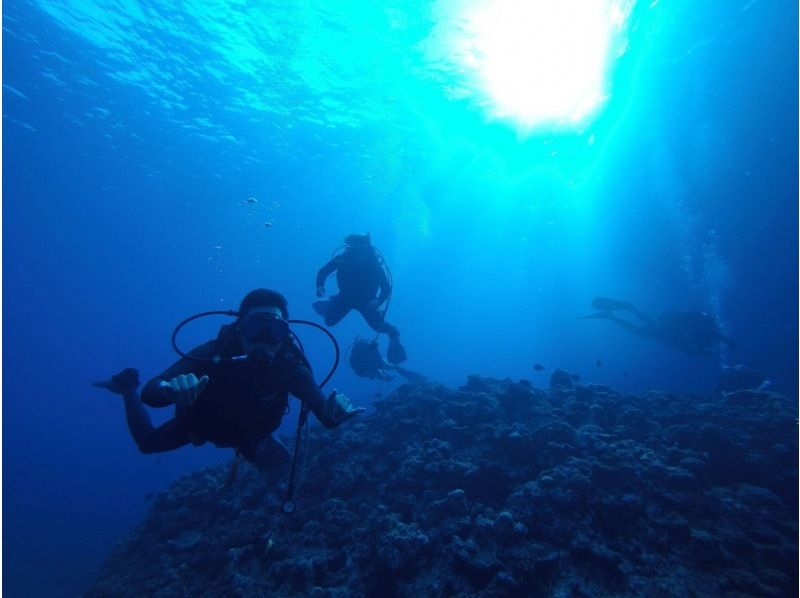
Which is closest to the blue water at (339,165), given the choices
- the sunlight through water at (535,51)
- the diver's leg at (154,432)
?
the sunlight through water at (535,51)

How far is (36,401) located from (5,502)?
74261mm

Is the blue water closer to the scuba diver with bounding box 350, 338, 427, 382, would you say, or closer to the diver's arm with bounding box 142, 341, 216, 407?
the scuba diver with bounding box 350, 338, 427, 382

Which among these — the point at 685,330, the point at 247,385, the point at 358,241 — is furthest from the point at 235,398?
the point at 685,330

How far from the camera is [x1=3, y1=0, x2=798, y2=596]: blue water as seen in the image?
19578mm

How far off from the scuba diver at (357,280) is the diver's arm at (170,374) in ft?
21.5

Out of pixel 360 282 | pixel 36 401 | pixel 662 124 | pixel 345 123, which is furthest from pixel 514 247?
pixel 36 401

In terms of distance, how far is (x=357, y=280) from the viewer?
36.2 feet

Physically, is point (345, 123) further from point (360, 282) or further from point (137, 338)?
point (137, 338)

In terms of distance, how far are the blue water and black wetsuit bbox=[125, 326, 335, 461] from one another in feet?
38.9

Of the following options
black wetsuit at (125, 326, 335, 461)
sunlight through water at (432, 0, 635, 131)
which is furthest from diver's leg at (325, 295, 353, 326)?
sunlight through water at (432, 0, 635, 131)

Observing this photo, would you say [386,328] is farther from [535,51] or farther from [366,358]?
[535,51]

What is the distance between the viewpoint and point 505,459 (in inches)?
265

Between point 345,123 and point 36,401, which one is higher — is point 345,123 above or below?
above

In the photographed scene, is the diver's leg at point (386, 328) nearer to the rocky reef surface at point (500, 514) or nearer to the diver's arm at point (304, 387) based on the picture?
the rocky reef surface at point (500, 514)
